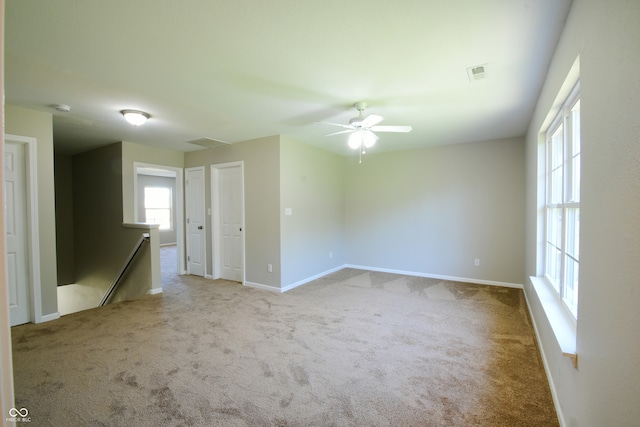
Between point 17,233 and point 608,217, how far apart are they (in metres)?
4.95

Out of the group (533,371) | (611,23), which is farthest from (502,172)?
(611,23)

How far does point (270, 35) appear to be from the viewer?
1831 mm

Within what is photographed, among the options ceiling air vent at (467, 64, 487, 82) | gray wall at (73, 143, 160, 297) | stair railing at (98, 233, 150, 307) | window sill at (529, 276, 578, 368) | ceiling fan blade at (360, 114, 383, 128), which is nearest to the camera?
window sill at (529, 276, 578, 368)

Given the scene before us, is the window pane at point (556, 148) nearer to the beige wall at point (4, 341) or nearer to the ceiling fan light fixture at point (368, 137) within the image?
the ceiling fan light fixture at point (368, 137)

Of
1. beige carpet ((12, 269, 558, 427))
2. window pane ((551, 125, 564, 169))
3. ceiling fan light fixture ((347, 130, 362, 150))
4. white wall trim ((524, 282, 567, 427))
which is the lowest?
beige carpet ((12, 269, 558, 427))

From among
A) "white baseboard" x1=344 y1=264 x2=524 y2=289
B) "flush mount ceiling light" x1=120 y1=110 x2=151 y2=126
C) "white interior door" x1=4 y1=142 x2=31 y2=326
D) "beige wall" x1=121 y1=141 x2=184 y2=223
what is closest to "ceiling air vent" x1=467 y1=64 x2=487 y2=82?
"flush mount ceiling light" x1=120 y1=110 x2=151 y2=126

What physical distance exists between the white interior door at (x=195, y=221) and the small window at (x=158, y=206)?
4835 mm

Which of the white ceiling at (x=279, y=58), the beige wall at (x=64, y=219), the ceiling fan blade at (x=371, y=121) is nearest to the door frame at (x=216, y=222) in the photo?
the white ceiling at (x=279, y=58)

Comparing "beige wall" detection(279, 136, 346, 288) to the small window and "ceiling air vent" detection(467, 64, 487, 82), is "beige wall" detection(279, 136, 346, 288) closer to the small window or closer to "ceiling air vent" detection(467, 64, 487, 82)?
"ceiling air vent" detection(467, 64, 487, 82)

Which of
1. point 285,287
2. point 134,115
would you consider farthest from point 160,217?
point 134,115

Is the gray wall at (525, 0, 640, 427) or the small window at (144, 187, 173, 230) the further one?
the small window at (144, 187, 173, 230)

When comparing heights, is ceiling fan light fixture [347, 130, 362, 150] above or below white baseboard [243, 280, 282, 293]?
above

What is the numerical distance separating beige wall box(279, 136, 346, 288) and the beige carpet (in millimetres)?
1009

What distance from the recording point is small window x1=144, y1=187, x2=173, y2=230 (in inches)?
372
